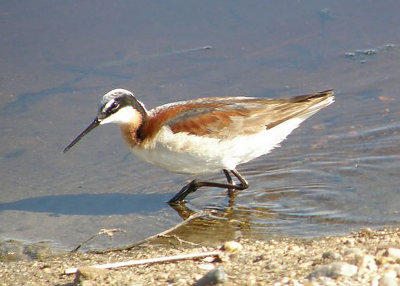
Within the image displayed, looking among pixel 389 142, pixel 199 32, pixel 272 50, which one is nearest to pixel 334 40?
pixel 272 50

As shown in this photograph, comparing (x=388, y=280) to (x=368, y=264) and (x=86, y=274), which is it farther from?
(x=86, y=274)

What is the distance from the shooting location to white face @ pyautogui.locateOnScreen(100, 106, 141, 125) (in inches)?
357

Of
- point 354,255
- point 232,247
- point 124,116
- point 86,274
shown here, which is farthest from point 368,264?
point 124,116

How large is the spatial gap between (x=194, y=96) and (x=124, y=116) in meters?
2.61

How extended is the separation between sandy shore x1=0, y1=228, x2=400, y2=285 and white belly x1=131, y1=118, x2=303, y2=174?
126cm

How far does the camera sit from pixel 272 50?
12789mm

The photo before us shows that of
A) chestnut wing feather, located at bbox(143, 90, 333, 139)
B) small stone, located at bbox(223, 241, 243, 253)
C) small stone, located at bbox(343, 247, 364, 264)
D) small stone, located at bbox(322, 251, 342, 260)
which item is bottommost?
small stone, located at bbox(223, 241, 243, 253)

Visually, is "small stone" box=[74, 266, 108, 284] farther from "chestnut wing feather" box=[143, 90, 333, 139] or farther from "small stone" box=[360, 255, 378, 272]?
"chestnut wing feather" box=[143, 90, 333, 139]

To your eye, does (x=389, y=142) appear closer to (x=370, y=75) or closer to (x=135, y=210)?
(x=370, y=75)

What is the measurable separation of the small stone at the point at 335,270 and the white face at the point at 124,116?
13.8ft

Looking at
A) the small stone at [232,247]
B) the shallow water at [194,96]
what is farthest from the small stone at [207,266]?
the shallow water at [194,96]

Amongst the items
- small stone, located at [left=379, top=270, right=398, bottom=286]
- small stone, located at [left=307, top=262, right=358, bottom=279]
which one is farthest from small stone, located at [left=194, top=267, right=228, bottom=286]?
small stone, located at [left=379, top=270, right=398, bottom=286]

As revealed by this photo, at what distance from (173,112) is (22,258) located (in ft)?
7.82

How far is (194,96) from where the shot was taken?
11.6 meters
